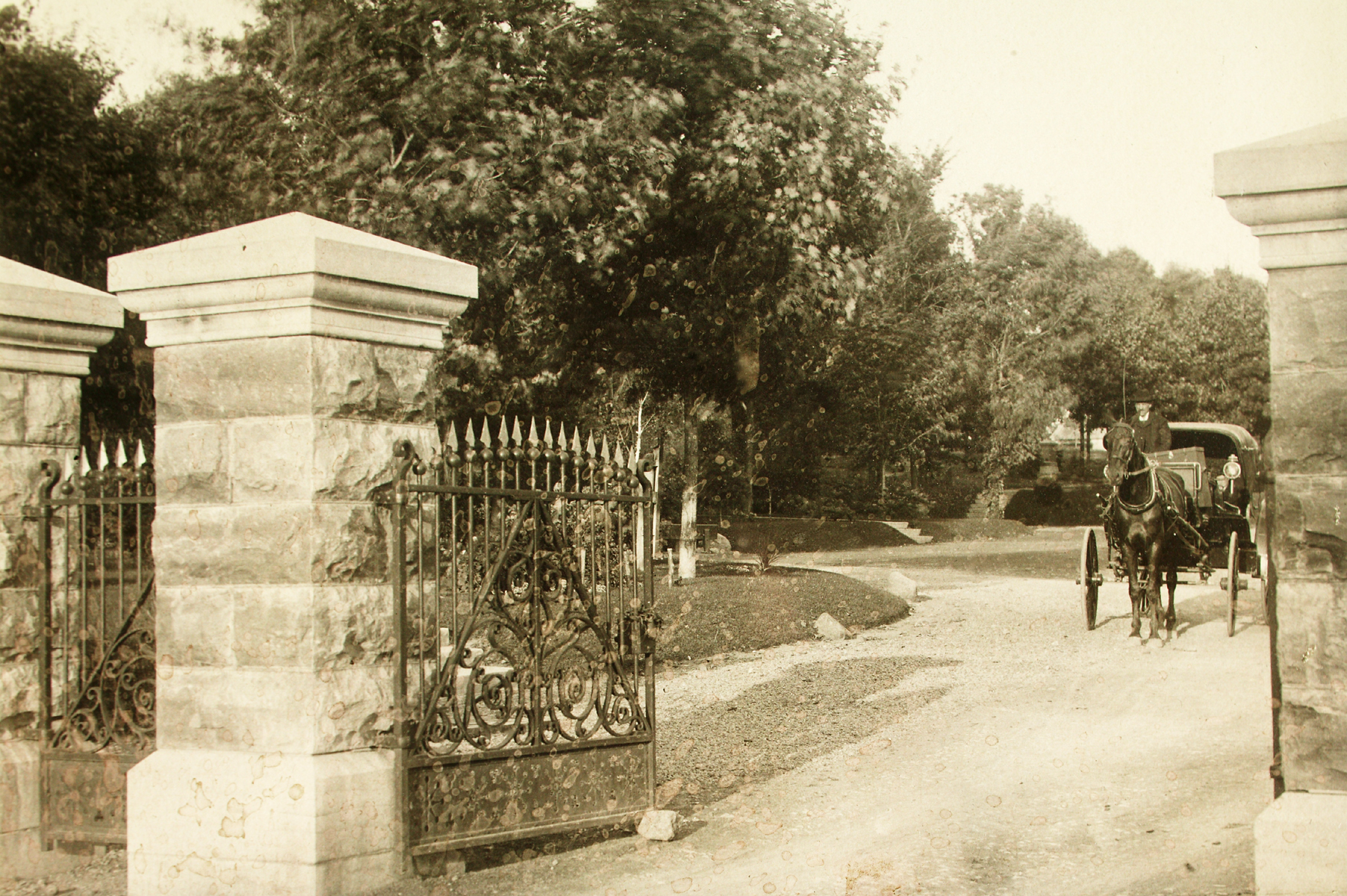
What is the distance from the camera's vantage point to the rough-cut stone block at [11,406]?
17.2ft

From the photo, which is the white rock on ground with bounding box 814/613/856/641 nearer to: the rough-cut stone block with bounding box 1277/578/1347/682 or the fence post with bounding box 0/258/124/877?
the rough-cut stone block with bounding box 1277/578/1347/682

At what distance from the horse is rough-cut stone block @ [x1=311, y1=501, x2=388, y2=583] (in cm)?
892

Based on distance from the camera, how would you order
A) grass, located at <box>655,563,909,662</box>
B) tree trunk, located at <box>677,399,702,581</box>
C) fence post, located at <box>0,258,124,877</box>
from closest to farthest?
fence post, located at <box>0,258,124,877</box> < grass, located at <box>655,563,909,662</box> < tree trunk, located at <box>677,399,702,581</box>

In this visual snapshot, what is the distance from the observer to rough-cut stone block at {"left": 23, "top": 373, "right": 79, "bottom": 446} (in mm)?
5348

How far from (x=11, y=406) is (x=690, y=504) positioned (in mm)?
13414

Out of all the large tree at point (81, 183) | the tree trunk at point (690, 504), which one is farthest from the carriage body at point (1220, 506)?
the large tree at point (81, 183)

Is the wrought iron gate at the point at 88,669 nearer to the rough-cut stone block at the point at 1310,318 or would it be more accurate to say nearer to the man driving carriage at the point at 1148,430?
the rough-cut stone block at the point at 1310,318

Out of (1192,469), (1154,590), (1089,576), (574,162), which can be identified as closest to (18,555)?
(574,162)

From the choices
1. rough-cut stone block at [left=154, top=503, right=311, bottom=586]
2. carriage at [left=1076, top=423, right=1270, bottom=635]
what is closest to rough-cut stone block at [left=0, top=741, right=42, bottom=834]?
rough-cut stone block at [left=154, top=503, right=311, bottom=586]

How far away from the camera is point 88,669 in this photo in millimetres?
5336

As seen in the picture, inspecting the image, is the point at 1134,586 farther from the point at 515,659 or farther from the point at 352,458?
the point at 352,458

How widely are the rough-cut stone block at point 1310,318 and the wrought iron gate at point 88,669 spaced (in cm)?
442

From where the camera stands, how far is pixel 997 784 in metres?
6.29

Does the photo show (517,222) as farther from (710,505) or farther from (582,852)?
(710,505)
